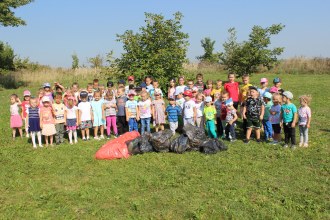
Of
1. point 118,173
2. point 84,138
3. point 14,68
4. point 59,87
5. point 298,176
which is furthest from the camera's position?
point 14,68

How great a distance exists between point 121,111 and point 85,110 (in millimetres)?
1096

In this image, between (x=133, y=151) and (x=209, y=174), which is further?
(x=133, y=151)

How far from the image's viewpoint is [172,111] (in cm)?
996

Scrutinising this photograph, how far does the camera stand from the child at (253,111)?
896 centimetres

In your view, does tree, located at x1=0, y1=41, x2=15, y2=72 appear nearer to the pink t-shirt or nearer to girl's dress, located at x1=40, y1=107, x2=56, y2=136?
girl's dress, located at x1=40, y1=107, x2=56, y2=136

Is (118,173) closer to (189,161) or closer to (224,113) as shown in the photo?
(189,161)

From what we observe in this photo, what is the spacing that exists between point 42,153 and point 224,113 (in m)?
5.18

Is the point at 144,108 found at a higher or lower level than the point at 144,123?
higher

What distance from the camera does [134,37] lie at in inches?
581

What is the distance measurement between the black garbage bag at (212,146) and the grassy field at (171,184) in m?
0.20

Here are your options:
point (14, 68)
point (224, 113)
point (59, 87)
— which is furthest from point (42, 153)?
point (14, 68)

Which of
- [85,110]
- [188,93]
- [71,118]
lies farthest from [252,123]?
[71,118]

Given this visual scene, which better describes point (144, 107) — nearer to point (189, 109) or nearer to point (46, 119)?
point (189, 109)

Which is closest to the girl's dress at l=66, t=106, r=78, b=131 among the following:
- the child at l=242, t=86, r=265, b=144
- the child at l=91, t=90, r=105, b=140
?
the child at l=91, t=90, r=105, b=140
